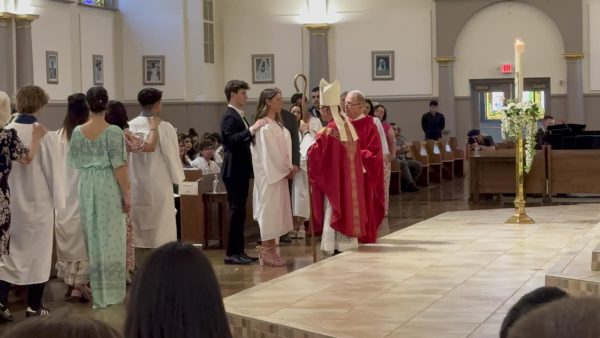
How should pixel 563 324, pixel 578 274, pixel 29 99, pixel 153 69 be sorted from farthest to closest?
pixel 153 69, pixel 29 99, pixel 578 274, pixel 563 324

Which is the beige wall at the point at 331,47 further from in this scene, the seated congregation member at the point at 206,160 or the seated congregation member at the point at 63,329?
the seated congregation member at the point at 63,329

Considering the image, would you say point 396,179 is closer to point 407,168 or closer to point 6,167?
point 407,168

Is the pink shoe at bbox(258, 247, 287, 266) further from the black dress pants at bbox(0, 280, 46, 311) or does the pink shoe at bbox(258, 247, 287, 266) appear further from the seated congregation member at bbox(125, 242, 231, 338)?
the seated congregation member at bbox(125, 242, 231, 338)

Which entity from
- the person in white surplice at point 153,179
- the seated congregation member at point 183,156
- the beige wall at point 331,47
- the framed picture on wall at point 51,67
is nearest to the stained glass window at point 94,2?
the beige wall at point 331,47

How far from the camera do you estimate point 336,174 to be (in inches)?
363

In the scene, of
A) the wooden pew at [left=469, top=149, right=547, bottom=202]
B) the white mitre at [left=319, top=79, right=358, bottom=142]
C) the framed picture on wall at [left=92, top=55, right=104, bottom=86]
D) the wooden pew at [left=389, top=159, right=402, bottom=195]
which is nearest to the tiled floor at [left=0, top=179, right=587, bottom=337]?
the white mitre at [left=319, top=79, right=358, bottom=142]

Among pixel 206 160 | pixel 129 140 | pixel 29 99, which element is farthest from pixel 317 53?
pixel 29 99

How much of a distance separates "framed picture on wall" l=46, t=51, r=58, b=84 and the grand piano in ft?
28.9

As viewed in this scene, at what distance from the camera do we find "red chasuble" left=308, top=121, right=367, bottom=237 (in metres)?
9.22

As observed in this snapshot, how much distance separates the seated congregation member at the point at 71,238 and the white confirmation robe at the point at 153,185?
485 mm

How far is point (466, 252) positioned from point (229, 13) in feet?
50.4

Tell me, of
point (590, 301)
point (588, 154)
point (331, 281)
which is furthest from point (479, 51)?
point (590, 301)

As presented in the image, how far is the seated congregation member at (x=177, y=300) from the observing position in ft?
7.32

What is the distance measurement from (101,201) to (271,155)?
6.59ft
